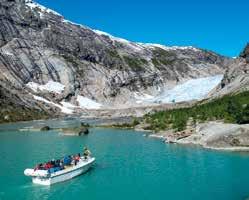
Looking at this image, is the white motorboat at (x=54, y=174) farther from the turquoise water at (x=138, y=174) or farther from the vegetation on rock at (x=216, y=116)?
the vegetation on rock at (x=216, y=116)

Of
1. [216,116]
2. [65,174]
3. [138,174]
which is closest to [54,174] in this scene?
[65,174]

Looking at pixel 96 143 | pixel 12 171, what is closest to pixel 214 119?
pixel 96 143

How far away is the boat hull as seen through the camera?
62625 millimetres

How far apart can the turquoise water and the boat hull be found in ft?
3.06

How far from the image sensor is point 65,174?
214 feet

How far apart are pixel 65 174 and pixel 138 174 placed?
1114 cm

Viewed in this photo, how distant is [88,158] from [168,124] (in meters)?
67.1

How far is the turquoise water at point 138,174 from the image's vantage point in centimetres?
5772

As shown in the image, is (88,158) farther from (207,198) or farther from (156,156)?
(207,198)

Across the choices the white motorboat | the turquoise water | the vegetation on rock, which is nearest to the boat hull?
the white motorboat

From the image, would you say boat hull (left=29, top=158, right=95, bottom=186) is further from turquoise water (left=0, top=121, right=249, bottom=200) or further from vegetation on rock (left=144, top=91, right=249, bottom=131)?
vegetation on rock (left=144, top=91, right=249, bottom=131)

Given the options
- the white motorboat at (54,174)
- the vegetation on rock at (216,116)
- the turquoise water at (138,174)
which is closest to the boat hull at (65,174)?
the white motorboat at (54,174)

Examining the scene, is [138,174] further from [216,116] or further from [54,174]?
[216,116]

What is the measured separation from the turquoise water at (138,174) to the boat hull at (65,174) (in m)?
0.93
